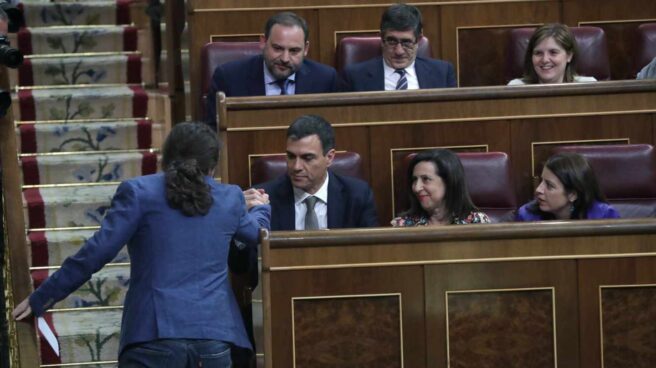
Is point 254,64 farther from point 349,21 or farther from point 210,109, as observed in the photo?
point 349,21

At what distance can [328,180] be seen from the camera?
3.15 meters

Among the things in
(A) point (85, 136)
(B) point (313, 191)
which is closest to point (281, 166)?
(B) point (313, 191)

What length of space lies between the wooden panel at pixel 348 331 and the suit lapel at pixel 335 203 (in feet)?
1.37

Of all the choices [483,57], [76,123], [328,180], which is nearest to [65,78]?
[76,123]

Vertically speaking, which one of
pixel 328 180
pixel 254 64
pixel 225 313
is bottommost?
pixel 225 313

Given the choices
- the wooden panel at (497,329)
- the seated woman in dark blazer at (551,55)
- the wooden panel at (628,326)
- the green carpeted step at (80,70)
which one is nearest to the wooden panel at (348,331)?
the wooden panel at (497,329)

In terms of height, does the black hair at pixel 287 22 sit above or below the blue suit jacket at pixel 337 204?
above

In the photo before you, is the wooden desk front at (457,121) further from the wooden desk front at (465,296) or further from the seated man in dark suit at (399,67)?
the wooden desk front at (465,296)

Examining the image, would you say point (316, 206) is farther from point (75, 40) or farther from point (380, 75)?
point (75, 40)

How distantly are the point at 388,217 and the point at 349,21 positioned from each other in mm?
909

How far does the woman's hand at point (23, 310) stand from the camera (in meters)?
2.67

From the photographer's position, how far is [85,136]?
13.9 feet

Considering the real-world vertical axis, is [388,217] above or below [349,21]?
below

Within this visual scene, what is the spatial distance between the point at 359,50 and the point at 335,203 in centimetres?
91
